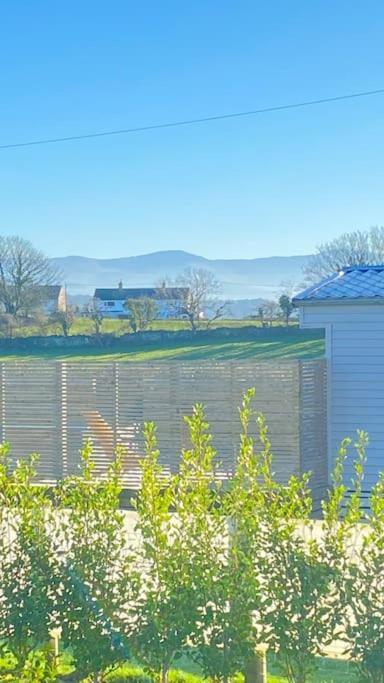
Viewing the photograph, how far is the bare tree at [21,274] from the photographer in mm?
33000

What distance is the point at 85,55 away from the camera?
1948cm

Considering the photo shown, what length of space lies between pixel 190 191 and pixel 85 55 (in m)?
20.1

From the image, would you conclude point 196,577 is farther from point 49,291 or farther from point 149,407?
point 49,291

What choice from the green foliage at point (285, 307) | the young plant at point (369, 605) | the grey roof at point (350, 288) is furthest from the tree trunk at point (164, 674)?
the green foliage at point (285, 307)

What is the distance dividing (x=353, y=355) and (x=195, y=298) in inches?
819

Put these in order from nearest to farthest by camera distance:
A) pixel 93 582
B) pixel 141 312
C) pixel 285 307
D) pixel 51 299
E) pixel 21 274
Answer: pixel 93 582
pixel 285 307
pixel 141 312
pixel 51 299
pixel 21 274

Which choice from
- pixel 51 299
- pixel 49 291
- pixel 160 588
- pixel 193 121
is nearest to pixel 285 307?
pixel 193 121

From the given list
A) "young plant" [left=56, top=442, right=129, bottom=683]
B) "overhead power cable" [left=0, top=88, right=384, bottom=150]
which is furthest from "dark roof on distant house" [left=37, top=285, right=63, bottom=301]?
"young plant" [left=56, top=442, right=129, bottom=683]

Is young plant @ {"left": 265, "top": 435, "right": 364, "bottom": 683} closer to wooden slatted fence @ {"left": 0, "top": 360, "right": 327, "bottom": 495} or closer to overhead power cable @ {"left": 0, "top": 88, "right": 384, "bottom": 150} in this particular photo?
wooden slatted fence @ {"left": 0, "top": 360, "right": 327, "bottom": 495}

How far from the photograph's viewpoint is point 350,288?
12852 millimetres

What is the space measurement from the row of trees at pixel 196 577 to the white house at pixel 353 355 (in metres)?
7.95

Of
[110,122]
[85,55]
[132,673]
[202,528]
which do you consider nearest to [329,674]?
[132,673]

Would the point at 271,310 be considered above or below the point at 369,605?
above

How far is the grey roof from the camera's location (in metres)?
12.6
